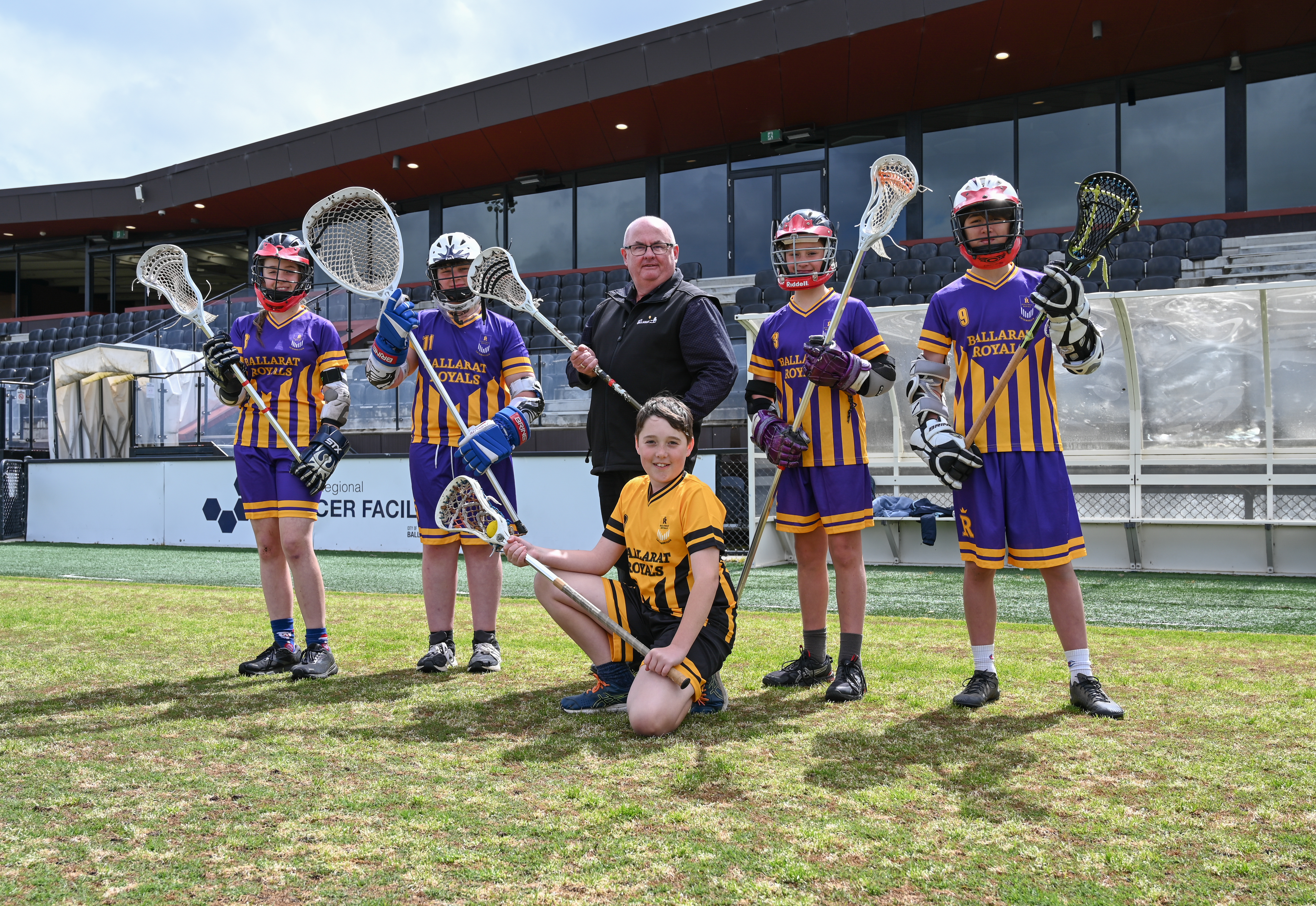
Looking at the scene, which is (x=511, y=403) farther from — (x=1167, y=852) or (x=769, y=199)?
(x=769, y=199)

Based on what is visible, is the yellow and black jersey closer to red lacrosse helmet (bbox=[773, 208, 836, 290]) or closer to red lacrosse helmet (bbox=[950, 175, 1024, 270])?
red lacrosse helmet (bbox=[773, 208, 836, 290])

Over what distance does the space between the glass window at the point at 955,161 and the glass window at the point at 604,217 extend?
5914mm

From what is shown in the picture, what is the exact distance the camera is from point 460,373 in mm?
4352

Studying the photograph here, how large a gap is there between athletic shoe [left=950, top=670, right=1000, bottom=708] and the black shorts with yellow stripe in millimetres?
877

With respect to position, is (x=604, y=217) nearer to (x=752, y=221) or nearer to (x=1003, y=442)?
(x=752, y=221)

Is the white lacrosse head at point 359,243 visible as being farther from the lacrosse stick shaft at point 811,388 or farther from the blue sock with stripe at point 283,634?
the lacrosse stick shaft at point 811,388

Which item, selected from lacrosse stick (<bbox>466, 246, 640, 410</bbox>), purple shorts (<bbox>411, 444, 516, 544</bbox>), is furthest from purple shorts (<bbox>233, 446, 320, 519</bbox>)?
lacrosse stick (<bbox>466, 246, 640, 410</bbox>)

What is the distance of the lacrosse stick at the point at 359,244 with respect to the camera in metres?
4.23

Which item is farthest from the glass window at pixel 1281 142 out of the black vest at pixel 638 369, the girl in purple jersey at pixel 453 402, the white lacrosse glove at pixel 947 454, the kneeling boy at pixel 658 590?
the kneeling boy at pixel 658 590

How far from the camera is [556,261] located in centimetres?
2012

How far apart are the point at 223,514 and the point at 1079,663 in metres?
11.6

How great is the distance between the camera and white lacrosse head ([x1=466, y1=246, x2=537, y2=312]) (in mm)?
4348

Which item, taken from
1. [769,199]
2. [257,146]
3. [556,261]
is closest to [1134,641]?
[769,199]

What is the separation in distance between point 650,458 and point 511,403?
1.20m
